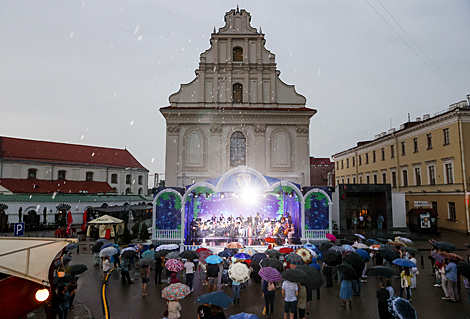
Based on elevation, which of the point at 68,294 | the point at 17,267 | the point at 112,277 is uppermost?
the point at 17,267

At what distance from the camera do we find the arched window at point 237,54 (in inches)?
1155

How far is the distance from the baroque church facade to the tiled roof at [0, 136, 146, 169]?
2982cm

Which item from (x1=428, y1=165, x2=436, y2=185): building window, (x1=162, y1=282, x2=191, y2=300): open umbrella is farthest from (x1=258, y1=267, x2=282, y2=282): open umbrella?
(x1=428, y1=165, x2=436, y2=185): building window

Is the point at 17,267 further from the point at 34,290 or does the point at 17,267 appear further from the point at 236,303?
the point at 236,303

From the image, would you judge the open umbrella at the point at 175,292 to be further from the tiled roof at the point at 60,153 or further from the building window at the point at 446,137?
the tiled roof at the point at 60,153

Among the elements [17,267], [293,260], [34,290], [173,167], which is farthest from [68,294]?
[173,167]

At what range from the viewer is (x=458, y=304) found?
10.5m

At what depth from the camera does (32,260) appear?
6688 mm

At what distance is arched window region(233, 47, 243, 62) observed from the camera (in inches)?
1155

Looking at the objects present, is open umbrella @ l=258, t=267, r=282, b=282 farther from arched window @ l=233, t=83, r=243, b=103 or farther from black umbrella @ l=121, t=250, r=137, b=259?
arched window @ l=233, t=83, r=243, b=103

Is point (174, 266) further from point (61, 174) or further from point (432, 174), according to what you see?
point (61, 174)

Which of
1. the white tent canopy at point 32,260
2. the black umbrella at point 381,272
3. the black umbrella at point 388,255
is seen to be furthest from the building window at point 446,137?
the white tent canopy at point 32,260

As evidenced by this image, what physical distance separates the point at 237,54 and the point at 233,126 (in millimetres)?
7581

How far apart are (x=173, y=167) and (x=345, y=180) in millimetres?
34958
